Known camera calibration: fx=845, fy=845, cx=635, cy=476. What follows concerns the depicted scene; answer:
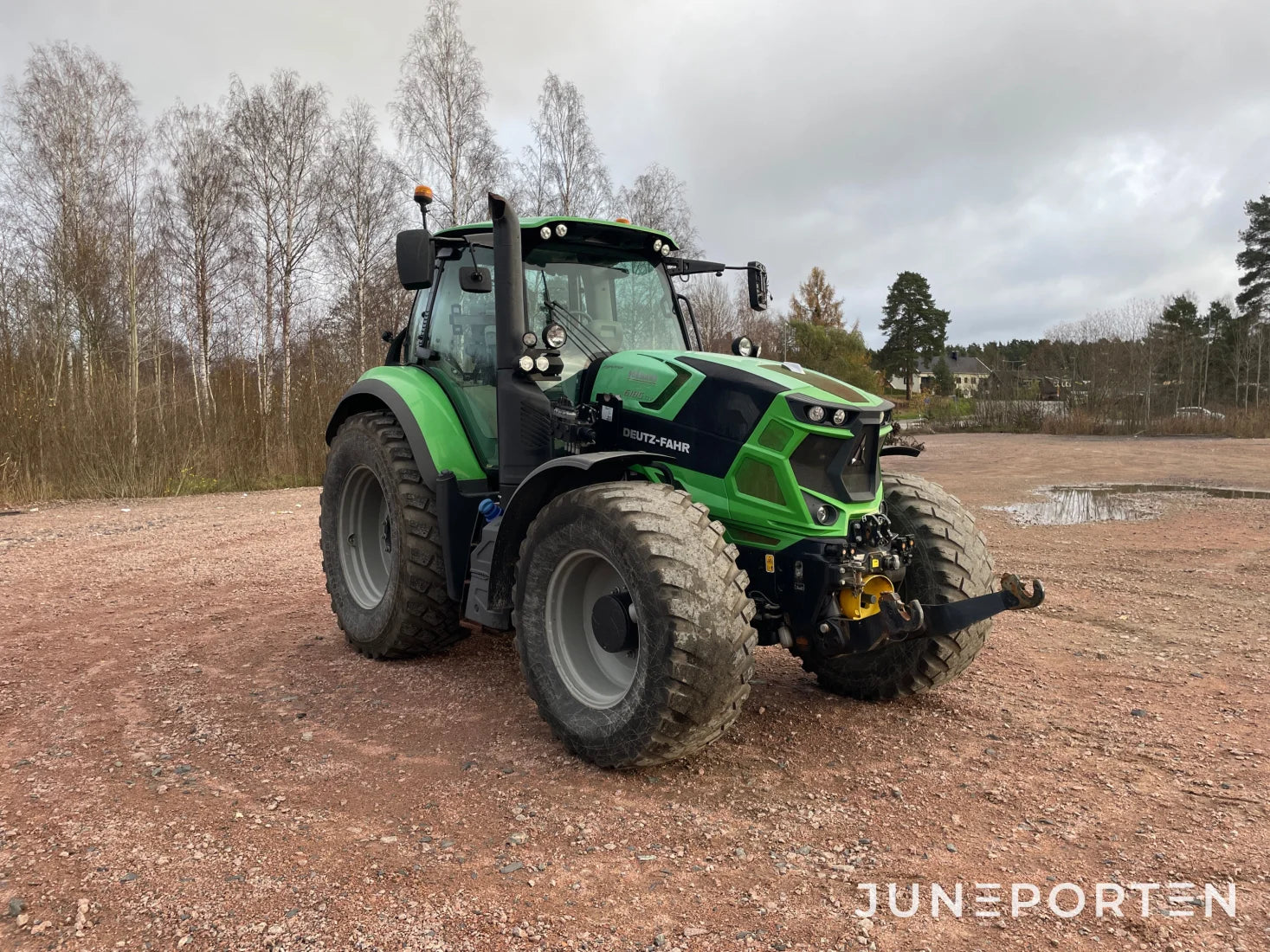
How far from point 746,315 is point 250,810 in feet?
136

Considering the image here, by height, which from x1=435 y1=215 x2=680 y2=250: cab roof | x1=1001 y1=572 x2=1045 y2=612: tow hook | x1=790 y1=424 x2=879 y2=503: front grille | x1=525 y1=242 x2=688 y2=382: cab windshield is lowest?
x1=1001 y1=572 x2=1045 y2=612: tow hook

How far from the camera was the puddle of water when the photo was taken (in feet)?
35.5

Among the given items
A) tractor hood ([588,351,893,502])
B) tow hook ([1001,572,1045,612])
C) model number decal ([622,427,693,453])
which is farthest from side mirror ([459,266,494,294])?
tow hook ([1001,572,1045,612])

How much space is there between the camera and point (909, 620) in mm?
3336

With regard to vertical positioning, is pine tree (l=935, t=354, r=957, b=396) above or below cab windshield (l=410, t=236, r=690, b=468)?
above

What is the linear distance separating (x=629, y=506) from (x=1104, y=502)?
447 inches

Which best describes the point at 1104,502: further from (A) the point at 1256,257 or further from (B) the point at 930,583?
(A) the point at 1256,257

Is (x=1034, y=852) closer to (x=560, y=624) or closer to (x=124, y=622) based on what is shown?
(x=560, y=624)

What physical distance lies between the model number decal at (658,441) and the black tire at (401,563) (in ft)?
4.09

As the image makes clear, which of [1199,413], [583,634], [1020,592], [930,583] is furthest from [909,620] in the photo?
[1199,413]

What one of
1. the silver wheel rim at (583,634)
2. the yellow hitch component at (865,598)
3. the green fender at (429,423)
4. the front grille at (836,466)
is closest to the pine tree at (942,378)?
the green fender at (429,423)

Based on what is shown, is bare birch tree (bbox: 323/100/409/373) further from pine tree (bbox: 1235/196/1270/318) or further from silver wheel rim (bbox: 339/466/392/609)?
pine tree (bbox: 1235/196/1270/318)

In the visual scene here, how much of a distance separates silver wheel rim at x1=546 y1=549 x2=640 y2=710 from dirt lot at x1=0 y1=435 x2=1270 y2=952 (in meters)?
0.34

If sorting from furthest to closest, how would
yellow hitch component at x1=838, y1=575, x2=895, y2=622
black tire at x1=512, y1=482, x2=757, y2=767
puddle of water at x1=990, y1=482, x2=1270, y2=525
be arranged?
puddle of water at x1=990, y1=482, x2=1270, y2=525, yellow hitch component at x1=838, y1=575, x2=895, y2=622, black tire at x1=512, y1=482, x2=757, y2=767
